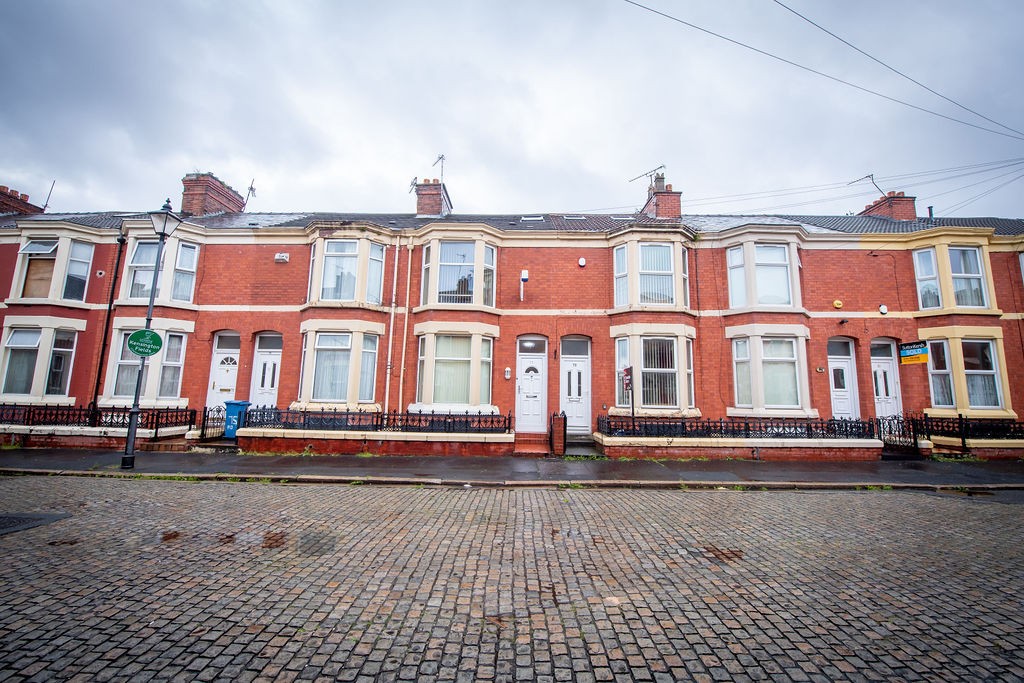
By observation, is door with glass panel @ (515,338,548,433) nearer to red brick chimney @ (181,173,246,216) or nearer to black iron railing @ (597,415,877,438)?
black iron railing @ (597,415,877,438)

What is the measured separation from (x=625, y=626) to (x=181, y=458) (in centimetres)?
1181

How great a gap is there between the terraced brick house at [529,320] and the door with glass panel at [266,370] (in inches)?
2.8

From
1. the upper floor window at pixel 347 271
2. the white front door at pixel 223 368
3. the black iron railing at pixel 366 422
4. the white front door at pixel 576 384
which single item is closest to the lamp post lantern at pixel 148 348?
the black iron railing at pixel 366 422

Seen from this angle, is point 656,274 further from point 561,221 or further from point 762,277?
point 561,221

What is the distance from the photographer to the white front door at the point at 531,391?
14.4m

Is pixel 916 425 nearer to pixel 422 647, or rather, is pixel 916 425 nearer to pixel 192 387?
pixel 422 647

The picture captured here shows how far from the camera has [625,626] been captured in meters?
3.36

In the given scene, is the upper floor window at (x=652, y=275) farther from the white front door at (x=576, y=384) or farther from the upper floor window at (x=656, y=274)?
the white front door at (x=576, y=384)

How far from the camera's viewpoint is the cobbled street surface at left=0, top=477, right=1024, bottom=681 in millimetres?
2857

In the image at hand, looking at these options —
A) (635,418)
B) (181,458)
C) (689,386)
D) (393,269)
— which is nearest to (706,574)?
(635,418)

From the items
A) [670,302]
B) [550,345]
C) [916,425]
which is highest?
[670,302]

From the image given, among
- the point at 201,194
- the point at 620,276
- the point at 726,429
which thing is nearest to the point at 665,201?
the point at 620,276

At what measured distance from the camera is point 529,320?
585 inches

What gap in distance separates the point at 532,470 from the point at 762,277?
10.6 meters
